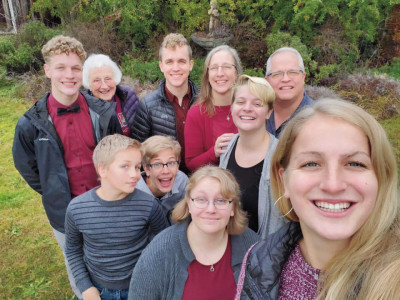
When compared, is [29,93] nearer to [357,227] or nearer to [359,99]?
[359,99]

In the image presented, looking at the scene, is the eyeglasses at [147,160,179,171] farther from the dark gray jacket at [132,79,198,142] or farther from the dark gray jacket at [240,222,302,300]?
the dark gray jacket at [240,222,302,300]

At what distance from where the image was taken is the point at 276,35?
9250mm

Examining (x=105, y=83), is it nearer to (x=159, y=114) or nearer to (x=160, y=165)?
(x=159, y=114)

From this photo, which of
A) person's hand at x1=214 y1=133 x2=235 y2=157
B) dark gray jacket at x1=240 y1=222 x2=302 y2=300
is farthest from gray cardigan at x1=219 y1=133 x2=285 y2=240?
dark gray jacket at x1=240 y1=222 x2=302 y2=300

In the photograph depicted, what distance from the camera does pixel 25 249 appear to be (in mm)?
4312

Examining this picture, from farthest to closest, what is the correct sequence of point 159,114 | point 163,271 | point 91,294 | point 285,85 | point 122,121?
point 122,121 → point 159,114 → point 285,85 → point 91,294 → point 163,271

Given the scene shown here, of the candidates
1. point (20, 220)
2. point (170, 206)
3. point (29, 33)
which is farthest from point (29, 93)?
point (170, 206)

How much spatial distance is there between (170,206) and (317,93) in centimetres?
597

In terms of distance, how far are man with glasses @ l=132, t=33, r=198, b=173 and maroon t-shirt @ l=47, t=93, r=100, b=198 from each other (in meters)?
0.61

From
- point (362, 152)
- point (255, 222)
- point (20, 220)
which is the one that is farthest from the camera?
point (20, 220)

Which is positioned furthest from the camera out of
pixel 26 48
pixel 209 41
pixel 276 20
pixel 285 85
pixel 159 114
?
pixel 26 48

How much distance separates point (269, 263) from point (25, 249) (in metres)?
3.85

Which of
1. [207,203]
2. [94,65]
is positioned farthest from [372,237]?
[94,65]

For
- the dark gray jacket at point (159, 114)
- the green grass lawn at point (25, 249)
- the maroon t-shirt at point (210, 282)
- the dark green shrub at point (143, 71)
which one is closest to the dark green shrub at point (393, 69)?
the green grass lawn at point (25, 249)
